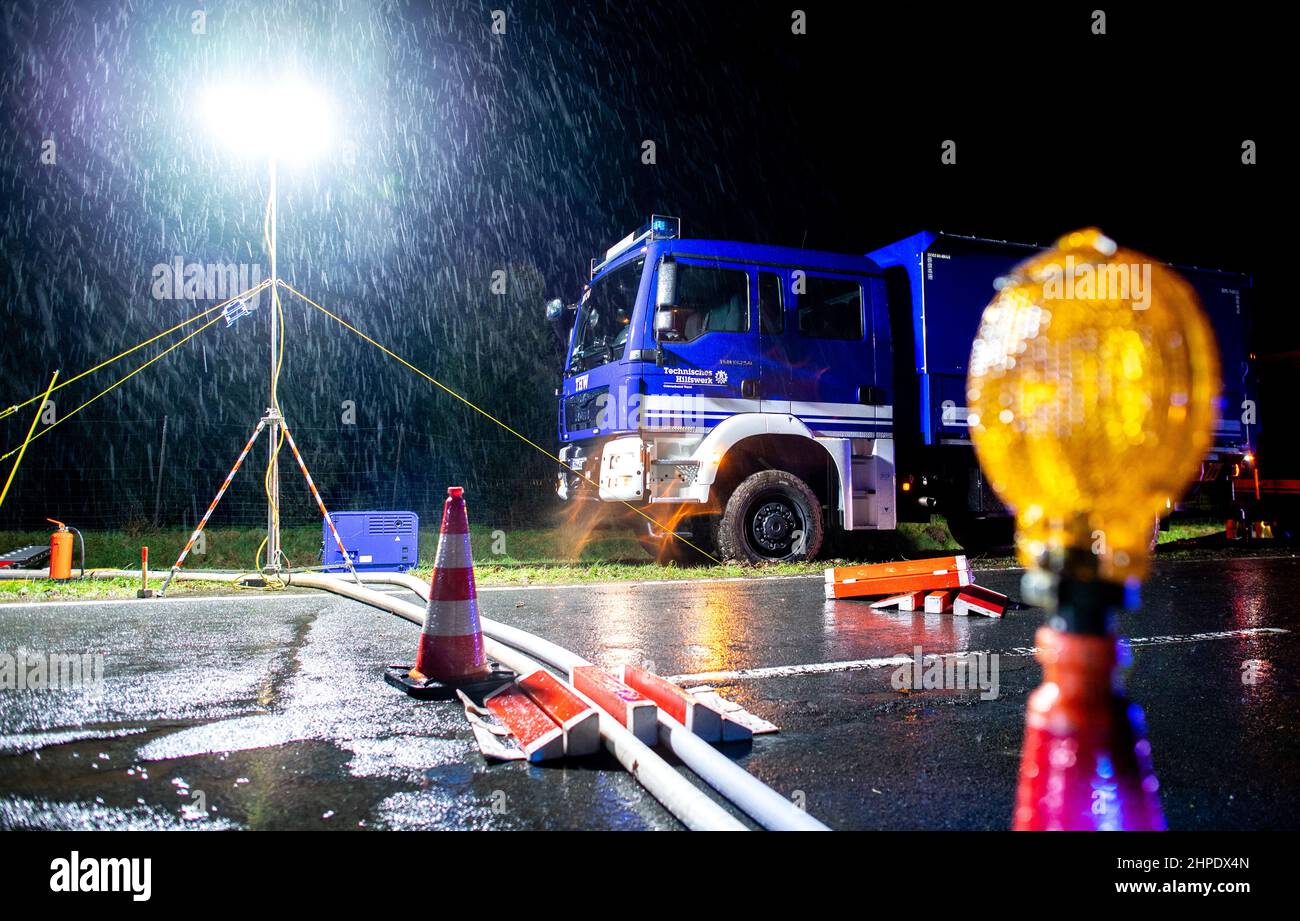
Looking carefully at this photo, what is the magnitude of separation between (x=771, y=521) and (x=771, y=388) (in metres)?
1.43

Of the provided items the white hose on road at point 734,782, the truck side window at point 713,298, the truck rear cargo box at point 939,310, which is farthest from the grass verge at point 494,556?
the white hose on road at point 734,782

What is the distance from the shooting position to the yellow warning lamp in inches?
35.1

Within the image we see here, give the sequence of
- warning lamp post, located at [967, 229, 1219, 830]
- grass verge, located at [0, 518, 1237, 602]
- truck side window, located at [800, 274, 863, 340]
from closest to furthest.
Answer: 1. warning lamp post, located at [967, 229, 1219, 830]
2. grass verge, located at [0, 518, 1237, 602]
3. truck side window, located at [800, 274, 863, 340]

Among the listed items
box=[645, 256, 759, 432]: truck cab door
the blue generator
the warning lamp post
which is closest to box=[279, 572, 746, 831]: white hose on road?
the warning lamp post

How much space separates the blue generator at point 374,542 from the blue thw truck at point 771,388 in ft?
6.25

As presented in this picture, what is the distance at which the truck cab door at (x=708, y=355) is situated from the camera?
341 inches

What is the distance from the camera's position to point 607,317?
9.59m

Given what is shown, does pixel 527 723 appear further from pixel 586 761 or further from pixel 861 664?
pixel 861 664

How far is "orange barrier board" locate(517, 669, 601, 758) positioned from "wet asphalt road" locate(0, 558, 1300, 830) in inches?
2.7

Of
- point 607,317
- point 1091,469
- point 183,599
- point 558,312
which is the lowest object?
point 183,599

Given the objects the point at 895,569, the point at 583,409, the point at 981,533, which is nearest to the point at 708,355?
the point at 583,409

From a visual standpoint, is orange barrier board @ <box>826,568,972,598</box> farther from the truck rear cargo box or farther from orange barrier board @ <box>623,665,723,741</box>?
the truck rear cargo box
